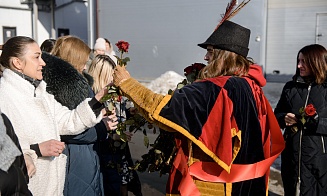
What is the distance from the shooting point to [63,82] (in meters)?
2.86

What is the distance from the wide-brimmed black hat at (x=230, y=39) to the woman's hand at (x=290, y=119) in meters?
1.48

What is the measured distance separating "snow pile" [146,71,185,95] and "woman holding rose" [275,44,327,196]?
7.07 m

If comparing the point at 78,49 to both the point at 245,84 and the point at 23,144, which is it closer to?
the point at 23,144

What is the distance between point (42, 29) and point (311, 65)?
681 inches

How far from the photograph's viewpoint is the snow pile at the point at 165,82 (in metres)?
11.1

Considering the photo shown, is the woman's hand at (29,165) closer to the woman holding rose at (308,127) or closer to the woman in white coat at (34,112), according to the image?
the woman in white coat at (34,112)

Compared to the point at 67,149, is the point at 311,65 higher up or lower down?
higher up

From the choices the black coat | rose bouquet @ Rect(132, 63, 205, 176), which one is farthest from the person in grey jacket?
the black coat

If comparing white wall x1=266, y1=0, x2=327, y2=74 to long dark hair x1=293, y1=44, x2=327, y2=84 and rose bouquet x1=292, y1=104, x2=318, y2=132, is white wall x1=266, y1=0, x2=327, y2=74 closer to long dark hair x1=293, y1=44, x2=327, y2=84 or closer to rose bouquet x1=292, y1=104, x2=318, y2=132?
long dark hair x1=293, y1=44, x2=327, y2=84

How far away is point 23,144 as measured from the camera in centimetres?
252

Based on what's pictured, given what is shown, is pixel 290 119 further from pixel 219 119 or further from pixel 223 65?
pixel 219 119

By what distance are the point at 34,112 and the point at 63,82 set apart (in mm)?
347

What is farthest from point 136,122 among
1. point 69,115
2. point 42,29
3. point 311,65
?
point 42,29

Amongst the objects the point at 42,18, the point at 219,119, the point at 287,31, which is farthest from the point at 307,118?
the point at 42,18
